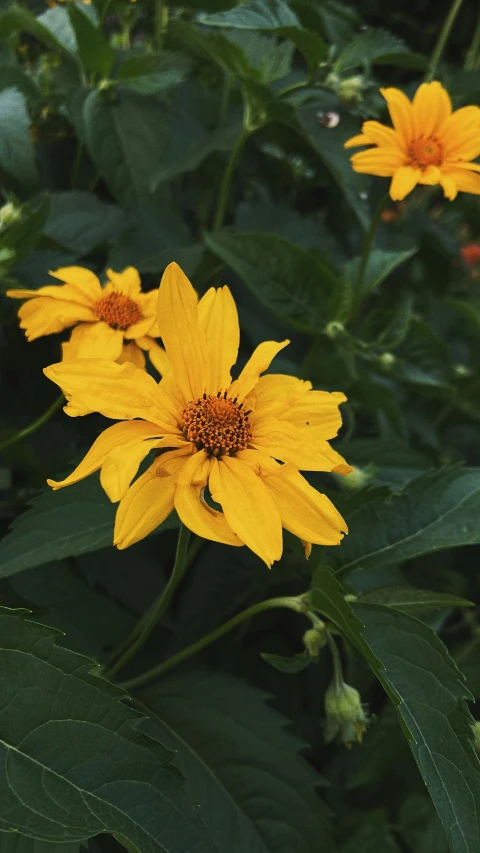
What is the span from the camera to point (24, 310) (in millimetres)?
560

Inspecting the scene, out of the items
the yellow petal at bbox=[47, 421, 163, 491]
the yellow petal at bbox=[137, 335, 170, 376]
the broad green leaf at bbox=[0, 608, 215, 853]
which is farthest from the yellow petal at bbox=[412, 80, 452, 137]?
the broad green leaf at bbox=[0, 608, 215, 853]

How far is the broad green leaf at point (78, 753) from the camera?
39 cm

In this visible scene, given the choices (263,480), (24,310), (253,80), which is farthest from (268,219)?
(263,480)

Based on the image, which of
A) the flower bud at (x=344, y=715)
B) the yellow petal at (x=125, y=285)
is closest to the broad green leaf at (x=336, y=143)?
the yellow petal at (x=125, y=285)

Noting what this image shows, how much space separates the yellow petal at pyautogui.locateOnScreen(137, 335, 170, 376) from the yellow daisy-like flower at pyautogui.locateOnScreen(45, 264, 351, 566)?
0.04 metres

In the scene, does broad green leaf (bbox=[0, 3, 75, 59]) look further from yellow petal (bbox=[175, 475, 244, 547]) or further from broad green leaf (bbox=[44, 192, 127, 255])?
yellow petal (bbox=[175, 475, 244, 547])

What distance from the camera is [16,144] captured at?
0.69m

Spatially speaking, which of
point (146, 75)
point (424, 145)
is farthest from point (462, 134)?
point (146, 75)

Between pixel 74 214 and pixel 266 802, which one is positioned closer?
pixel 266 802

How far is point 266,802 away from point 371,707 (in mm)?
319

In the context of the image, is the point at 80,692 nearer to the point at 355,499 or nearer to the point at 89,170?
the point at 355,499

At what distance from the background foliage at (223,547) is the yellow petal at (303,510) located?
5cm

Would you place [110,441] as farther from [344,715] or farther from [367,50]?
[367,50]

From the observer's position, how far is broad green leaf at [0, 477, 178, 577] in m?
0.48
